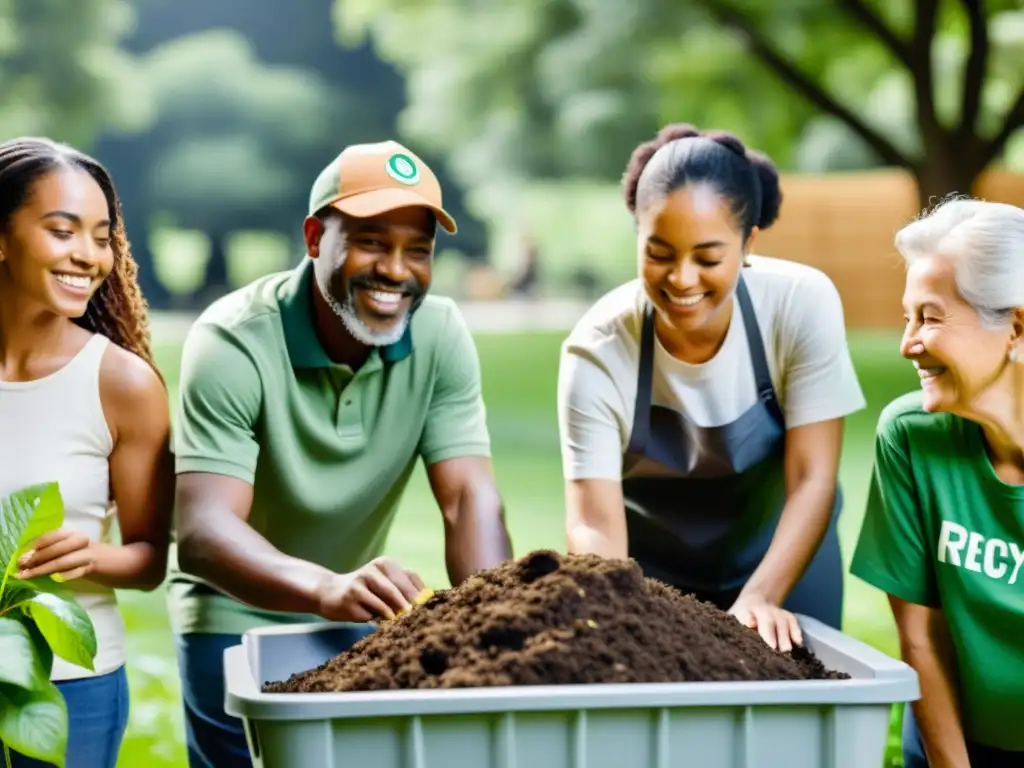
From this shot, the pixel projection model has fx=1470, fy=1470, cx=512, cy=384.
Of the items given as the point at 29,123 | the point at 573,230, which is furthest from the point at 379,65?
the point at 29,123

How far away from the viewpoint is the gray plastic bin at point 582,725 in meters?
1.38

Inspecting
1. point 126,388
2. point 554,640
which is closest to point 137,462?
point 126,388

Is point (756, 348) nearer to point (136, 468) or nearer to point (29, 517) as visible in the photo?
point (136, 468)

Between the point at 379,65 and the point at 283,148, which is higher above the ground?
the point at 379,65

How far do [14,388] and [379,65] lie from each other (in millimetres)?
11587

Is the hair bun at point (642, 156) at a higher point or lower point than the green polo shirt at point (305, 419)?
higher

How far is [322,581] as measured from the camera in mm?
1925

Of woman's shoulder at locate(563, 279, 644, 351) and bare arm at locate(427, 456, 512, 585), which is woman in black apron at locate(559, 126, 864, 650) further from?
bare arm at locate(427, 456, 512, 585)

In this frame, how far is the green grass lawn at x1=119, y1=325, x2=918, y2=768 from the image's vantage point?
4.16 m

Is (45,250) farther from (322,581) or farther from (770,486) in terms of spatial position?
(770,486)

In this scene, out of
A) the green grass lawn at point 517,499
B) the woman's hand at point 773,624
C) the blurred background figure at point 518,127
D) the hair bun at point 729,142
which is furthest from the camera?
the blurred background figure at point 518,127

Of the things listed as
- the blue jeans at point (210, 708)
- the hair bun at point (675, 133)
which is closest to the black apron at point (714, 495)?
the hair bun at point (675, 133)

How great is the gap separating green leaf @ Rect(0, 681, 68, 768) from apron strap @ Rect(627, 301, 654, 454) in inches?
39.0

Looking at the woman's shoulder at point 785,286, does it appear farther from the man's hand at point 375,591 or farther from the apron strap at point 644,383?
the man's hand at point 375,591
